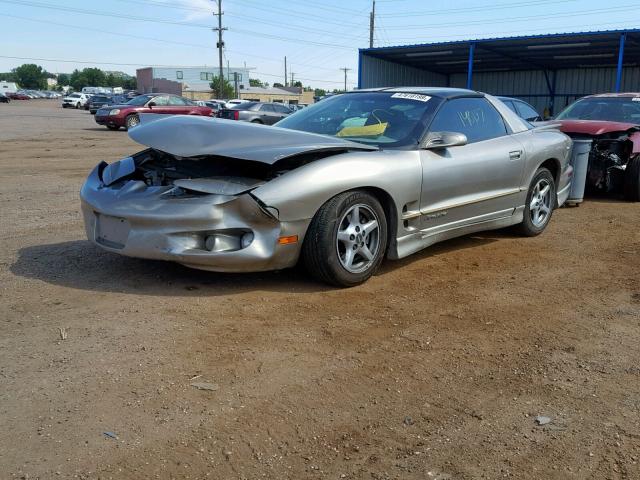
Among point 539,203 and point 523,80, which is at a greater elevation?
point 523,80

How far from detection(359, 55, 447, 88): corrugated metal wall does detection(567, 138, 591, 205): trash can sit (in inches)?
664

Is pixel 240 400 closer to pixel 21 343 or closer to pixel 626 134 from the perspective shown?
pixel 21 343

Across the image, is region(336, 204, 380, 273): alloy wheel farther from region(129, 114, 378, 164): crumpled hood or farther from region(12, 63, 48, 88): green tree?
region(12, 63, 48, 88): green tree

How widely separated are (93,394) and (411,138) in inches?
120

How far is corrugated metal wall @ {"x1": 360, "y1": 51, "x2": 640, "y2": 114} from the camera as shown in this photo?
24.5 m

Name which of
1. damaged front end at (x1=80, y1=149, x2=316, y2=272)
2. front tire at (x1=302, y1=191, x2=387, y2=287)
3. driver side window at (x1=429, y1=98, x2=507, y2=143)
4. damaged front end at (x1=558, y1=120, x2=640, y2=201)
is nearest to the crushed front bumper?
damaged front end at (x1=80, y1=149, x2=316, y2=272)

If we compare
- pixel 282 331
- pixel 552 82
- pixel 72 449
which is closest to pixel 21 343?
pixel 72 449

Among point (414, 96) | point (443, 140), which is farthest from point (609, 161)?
point (443, 140)

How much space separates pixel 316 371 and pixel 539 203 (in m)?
4.03

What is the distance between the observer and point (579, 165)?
25.9 feet

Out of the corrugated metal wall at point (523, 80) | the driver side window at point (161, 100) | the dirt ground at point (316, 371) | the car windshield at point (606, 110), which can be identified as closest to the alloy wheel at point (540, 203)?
the dirt ground at point (316, 371)

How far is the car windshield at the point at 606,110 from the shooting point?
8961 mm

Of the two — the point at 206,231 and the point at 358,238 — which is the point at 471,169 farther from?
the point at 206,231

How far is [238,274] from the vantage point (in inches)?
179
